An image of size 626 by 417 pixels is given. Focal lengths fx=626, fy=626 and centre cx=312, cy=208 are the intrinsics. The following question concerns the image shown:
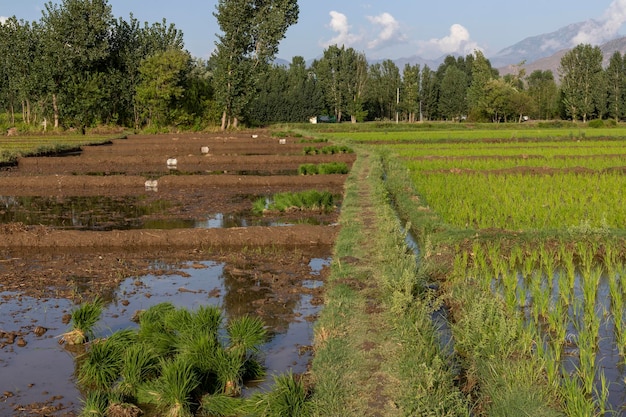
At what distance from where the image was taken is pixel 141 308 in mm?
6723

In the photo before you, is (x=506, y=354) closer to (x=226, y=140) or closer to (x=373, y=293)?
(x=373, y=293)

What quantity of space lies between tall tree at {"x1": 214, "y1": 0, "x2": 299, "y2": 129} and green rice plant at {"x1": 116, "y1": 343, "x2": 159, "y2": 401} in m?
41.0

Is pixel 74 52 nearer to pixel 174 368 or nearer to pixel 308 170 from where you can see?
pixel 308 170

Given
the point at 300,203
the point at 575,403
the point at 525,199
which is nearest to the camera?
the point at 575,403

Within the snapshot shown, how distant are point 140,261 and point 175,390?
490 cm

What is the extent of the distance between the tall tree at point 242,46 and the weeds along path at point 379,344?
37828 millimetres

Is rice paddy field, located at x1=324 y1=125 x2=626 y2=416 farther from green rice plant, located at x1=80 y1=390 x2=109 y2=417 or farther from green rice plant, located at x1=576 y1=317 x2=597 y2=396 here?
green rice plant, located at x1=80 y1=390 x2=109 y2=417

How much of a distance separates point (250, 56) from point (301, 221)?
36.8m

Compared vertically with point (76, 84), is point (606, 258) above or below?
below

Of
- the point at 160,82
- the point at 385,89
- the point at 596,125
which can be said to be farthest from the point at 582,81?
the point at 160,82

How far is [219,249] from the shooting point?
382 inches

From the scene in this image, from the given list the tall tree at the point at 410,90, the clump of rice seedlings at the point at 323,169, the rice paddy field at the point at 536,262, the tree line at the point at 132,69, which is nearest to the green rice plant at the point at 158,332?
the rice paddy field at the point at 536,262

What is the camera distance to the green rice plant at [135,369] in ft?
15.2

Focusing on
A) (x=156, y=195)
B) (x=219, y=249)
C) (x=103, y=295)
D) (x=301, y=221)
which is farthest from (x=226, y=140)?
(x=103, y=295)
